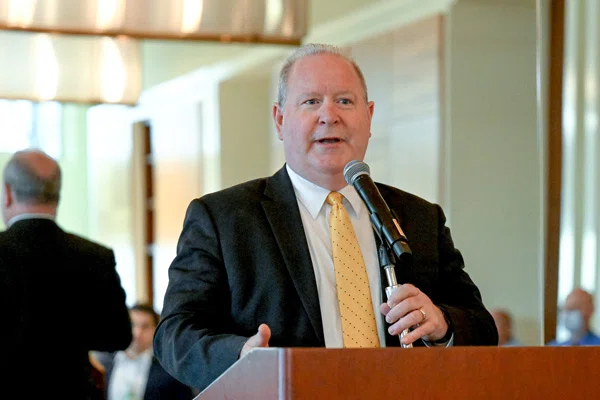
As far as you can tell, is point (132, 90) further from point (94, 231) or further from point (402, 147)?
point (94, 231)

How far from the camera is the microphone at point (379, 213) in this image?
2.24 m

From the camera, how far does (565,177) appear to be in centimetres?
691

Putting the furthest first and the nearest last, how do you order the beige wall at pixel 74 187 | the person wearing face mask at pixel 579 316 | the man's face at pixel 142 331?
the beige wall at pixel 74 187 → the man's face at pixel 142 331 → the person wearing face mask at pixel 579 316

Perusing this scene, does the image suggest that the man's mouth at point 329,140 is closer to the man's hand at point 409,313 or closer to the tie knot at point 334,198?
the tie knot at point 334,198

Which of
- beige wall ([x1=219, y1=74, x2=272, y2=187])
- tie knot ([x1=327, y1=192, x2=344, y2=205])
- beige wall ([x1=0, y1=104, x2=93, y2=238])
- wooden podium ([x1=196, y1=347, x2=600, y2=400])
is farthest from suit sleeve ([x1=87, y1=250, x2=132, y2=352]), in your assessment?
beige wall ([x1=0, y1=104, x2=93, y2=238])

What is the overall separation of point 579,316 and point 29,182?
3.45 metres

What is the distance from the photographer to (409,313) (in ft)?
7.31

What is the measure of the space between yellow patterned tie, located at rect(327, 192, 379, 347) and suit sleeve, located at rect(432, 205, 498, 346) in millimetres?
169

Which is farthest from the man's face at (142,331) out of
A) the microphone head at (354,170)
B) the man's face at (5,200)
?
the microphone head at (354,170)

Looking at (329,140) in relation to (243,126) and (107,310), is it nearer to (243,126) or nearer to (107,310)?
(107,310)

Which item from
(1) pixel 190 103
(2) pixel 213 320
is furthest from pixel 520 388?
(1) pixel 190 103

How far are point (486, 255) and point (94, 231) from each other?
816 cm

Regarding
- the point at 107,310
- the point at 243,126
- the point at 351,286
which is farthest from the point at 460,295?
the point at 243,126

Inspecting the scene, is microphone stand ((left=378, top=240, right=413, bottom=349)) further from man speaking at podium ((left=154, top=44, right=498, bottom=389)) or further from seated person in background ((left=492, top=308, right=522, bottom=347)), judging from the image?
seated person in background ((left=492, top=308, right=522, bottom=347))
